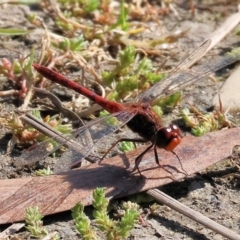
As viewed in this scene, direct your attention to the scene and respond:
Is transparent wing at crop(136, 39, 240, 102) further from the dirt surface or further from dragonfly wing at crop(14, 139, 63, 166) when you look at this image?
dragonfly wing at crop(14, 139, 63, 166)

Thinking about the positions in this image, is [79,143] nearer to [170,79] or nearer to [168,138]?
[168,138]

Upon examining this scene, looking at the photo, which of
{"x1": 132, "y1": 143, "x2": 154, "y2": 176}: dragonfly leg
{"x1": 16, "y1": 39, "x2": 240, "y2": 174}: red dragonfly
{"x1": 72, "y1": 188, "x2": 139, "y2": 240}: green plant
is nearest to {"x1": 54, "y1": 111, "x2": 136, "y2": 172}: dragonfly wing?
{"x1": 16, "y1": 39, "x2": 240, "y2": 174}: red dragonfly

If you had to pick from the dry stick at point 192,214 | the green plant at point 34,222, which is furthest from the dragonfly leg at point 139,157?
the green plant at point 34,222

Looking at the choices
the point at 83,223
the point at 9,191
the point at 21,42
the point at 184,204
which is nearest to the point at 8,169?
the point at 9,191

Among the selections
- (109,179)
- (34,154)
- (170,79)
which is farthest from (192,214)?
(170,79)

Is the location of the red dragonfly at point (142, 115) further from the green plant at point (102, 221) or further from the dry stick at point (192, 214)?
the green plant at point (102, 221)

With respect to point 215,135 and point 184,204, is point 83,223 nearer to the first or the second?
point 184,204
